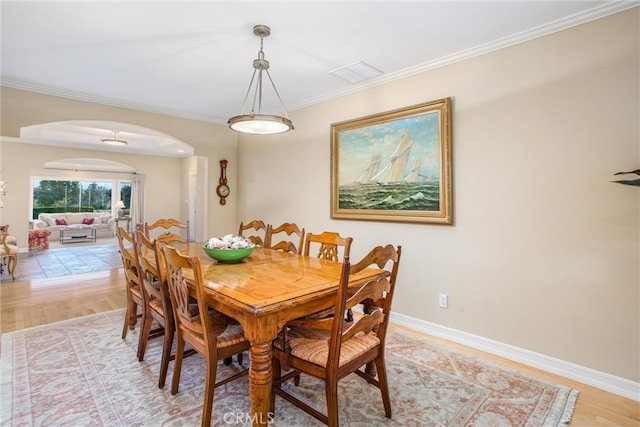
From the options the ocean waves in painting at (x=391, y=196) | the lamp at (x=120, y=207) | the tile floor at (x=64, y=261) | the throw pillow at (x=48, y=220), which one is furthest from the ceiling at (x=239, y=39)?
the throw pillow at (x=48, y=220)

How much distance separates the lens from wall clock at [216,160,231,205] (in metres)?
4.86

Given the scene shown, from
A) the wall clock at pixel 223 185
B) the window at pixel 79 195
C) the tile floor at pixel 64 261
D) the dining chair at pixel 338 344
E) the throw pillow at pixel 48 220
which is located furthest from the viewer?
the window at pixel 79 195

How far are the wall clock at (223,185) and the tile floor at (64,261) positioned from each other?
8.74ft

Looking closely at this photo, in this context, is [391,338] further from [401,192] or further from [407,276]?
[401,192]

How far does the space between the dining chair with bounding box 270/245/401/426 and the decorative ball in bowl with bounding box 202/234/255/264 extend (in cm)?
73

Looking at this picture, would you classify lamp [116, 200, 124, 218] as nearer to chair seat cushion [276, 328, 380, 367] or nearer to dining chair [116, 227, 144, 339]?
dining chair [116, 227, 144, 339]

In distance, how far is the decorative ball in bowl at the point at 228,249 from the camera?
7.56 feet

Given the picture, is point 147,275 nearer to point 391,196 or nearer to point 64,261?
point 391,196

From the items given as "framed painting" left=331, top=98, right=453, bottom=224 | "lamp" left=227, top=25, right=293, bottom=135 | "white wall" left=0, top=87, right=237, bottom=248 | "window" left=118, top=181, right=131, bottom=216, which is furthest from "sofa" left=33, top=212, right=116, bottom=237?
"lamp" left=227, top=25, right=293, bottom=135

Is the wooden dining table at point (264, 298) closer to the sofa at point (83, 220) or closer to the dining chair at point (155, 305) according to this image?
the dining chair at point (155, 305)

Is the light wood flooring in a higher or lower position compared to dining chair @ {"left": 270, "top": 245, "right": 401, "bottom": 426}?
lower

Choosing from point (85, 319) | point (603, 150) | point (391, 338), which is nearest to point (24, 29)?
point (85, 319)

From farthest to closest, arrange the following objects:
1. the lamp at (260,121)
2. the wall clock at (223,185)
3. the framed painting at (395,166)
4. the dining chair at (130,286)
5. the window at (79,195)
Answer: the window at (79,195), the wall clock at (223,185), the framed painting at (395,166), the dining chair at (130,286), the lamp at (260,121)

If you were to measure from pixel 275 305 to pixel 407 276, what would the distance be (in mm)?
1921
